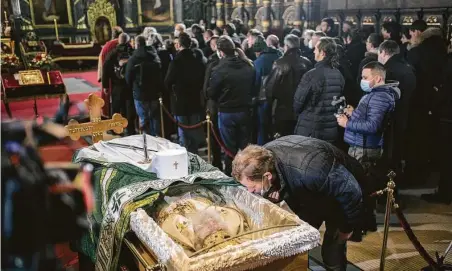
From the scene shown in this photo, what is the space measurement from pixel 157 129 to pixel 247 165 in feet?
13.7

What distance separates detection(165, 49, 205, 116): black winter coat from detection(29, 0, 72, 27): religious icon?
39.0 feet

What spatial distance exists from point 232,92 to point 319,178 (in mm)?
2552

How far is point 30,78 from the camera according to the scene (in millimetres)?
7715

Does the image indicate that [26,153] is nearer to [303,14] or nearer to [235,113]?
[235,113]

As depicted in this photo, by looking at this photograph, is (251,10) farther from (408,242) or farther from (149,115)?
(408,242)

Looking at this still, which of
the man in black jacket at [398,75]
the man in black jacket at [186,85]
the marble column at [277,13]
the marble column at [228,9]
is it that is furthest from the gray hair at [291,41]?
the marble column at [228,9]

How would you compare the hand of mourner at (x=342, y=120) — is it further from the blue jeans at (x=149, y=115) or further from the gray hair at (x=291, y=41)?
the blue jeans at (x=149, y=115)

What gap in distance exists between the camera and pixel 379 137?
379 cm

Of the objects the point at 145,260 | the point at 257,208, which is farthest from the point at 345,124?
the point at 145,260

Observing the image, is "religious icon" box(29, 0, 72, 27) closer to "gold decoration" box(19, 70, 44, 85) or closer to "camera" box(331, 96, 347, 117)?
"gold decoration" box(19, 70, 44, 85)

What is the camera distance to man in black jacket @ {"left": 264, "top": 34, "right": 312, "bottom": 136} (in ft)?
16.3

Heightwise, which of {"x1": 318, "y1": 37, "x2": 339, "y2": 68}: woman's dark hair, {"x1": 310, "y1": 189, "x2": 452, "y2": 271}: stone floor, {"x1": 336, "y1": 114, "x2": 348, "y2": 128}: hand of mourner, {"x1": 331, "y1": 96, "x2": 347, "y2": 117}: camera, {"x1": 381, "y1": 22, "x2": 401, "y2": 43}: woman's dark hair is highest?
{"x1": 381, "y1": 22, "x2": 401, "y2": 43}: woman's dark hair

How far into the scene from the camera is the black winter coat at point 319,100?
4.09 metres

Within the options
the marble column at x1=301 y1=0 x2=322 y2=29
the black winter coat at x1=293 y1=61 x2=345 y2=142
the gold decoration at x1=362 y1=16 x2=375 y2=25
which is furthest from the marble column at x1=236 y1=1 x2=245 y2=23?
the black winter coat at x1=293 y1=61 x2=345 y2=142
